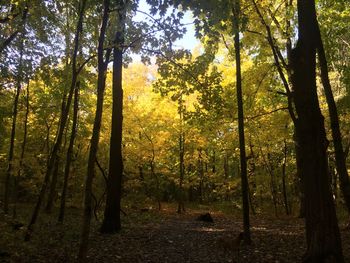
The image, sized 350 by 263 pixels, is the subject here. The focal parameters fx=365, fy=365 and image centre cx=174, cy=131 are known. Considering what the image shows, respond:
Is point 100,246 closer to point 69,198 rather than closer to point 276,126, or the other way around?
point 276,126

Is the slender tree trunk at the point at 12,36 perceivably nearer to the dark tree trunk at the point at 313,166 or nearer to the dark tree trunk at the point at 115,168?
the dark tree trunk at the point at 115,168

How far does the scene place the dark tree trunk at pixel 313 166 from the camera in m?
6.56

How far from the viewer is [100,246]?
960 cm

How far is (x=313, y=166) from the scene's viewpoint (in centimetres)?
670

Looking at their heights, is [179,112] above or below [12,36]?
below

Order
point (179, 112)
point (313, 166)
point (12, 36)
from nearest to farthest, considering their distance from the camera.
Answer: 1. point (313, 166)
2. point (12, 36)
3. point (179, 112)

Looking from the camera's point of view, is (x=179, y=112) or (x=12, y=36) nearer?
(x=12, y=36)

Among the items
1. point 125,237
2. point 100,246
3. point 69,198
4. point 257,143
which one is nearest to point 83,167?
point 69,198

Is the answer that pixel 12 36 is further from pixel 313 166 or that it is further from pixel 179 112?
pixel 313 166

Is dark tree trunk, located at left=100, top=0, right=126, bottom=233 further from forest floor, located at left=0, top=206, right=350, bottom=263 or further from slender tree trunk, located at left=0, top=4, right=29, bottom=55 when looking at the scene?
slender tree trunk, located at left=0, top=4, right=29, bottom=55

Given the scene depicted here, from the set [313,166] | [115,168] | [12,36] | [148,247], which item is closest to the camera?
[313,166]

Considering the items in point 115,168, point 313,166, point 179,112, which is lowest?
point 313,166

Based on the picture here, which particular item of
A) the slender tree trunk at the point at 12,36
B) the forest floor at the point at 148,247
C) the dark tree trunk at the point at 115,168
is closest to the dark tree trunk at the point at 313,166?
the forest floor at the point at 148,247

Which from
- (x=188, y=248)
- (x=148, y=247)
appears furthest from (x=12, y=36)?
(x=188, y=248)
